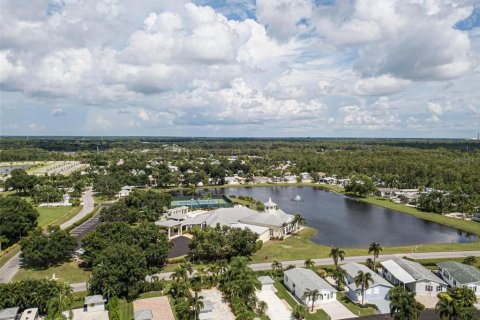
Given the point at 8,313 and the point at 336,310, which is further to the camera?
the point at 336,310

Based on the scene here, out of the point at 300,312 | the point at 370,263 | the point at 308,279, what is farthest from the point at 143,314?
the point at 370,263

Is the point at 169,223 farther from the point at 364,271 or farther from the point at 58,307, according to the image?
the point at 364,271

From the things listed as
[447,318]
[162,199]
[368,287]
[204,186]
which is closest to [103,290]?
[368,287]

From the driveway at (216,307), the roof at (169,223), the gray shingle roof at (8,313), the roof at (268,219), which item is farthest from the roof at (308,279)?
the roof at (169,223)

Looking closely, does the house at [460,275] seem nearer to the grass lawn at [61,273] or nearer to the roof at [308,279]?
the roof at [308,279]

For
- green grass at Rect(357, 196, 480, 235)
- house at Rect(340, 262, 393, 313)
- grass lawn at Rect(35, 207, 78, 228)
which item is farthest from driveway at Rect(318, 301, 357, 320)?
grass lawn at Rect(35, 207, 78, 228)

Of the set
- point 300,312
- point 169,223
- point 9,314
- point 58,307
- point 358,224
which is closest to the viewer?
point 58,307

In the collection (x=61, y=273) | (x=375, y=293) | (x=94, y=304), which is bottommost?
(x=61, y=273)
